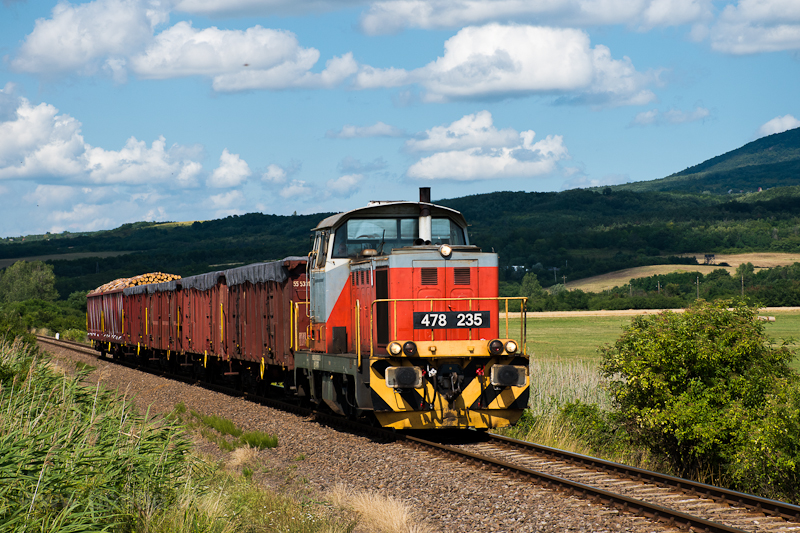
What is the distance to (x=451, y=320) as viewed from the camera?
41.4ft

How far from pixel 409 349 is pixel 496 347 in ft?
4.52

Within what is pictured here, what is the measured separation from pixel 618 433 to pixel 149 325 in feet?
72.2

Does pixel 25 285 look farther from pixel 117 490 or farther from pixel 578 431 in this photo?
pixel 117 490

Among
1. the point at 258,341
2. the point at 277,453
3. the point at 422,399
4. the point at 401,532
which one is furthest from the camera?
the point at 258,341

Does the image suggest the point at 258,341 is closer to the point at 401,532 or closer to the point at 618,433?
the point at 618,433

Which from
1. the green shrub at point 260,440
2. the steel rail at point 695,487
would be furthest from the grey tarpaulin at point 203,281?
the steel rail at point 695,487

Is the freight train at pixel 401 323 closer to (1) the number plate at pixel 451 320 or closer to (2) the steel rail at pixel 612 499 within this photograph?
(1) the number plate at pixel 451 320

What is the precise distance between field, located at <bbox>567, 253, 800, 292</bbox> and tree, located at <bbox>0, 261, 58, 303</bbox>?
7633cm

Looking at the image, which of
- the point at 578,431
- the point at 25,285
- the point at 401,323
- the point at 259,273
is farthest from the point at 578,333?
the point at 25,285

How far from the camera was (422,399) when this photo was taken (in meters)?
12.2

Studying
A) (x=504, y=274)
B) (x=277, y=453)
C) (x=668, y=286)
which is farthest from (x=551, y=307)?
(x=277, y=453)

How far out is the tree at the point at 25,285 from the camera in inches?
4240

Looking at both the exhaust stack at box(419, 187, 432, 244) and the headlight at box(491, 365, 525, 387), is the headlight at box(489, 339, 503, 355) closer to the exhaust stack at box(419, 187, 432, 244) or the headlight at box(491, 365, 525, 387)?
the headlight at box(491, 365, 525, 387)

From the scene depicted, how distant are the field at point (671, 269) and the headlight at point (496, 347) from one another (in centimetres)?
10847
